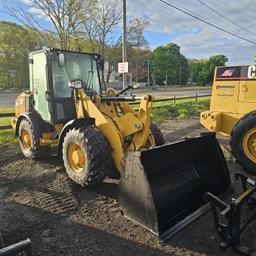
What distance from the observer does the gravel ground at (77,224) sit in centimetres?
309

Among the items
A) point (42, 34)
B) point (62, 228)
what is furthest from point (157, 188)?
point (42, 34)

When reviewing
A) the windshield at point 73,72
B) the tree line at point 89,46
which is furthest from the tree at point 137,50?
the windshield at point 73,72

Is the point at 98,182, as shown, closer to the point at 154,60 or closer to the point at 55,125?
the point at 55,125

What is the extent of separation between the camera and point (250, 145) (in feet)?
17.2

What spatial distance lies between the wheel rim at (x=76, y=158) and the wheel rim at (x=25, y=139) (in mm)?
1926

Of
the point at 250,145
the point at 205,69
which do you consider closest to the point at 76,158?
the point at 250,145

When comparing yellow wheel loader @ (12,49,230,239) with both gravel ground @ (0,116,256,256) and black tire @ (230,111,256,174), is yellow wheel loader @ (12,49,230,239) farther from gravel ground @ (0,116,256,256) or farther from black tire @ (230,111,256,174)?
black tire @ (230,111,256,174)

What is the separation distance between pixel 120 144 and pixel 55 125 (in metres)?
1.95

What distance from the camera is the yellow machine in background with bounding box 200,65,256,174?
5188mm

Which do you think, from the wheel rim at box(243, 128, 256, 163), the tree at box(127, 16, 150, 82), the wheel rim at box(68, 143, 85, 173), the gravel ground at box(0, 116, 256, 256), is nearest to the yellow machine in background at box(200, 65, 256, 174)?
the wheel rim at box(243, 128, 256, 163)

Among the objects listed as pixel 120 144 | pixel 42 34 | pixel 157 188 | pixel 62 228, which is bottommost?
pixel 62 228

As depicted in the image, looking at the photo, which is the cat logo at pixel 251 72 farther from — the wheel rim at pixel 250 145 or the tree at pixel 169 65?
the tree at pixel 169 65

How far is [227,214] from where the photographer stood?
288cm

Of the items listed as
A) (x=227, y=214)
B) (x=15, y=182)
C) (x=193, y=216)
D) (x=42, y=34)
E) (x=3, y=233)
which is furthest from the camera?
(x=42, y=34)
